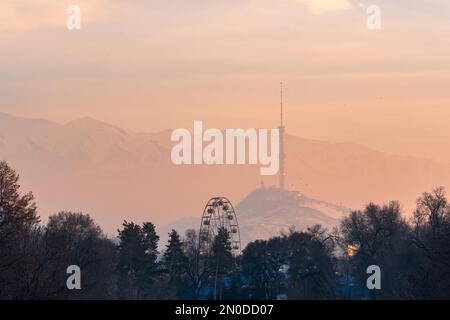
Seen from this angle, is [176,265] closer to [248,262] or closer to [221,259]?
[221,259]

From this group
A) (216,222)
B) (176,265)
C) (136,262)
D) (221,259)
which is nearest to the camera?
(136,262)

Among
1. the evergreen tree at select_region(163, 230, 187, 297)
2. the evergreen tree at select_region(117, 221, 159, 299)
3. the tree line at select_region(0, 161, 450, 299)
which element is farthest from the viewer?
the evergreen tree at select_region(163, 230, 187, 297)

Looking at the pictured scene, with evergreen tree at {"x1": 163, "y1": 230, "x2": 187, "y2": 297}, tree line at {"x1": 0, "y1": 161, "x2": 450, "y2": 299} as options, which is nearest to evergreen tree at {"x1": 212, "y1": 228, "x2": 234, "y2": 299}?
tree line at {"x1": 0, "y1": 161, "x2": 450, "y2": 299}

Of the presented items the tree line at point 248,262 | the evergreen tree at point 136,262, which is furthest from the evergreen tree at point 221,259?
the evergreen tree at point 136,262

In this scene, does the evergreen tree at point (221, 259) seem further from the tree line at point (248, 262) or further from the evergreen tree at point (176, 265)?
the evergreen tree at point (176, 265)

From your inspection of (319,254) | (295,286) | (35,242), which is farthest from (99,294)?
(319,254)

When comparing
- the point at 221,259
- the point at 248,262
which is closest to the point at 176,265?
the point at 221,259

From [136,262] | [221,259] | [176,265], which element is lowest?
[136,262]

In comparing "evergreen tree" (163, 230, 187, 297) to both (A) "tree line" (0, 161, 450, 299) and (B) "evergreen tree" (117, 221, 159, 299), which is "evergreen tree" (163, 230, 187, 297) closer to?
(A) "tree line" (0, 161, 450, 299)

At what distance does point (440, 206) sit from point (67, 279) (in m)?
76.8

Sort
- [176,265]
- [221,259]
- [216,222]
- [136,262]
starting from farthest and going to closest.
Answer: [216,222] → [221,259] → [176,265] → [136,262]

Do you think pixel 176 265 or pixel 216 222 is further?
pixel 216 222

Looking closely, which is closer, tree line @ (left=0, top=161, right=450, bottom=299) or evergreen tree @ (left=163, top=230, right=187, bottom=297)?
tree line @ (left=0, top=161, right=450, bottom=299)
